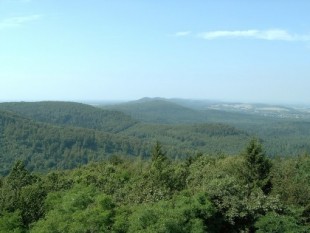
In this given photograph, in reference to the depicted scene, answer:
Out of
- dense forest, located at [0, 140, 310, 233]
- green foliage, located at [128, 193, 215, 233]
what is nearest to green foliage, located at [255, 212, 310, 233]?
dense forest, located at [0, 140, 310, 233]

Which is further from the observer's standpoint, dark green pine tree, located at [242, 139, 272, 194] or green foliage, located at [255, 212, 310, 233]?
dark green pine tree, located at [242, 139, 272, 194]

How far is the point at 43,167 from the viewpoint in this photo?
577 feet

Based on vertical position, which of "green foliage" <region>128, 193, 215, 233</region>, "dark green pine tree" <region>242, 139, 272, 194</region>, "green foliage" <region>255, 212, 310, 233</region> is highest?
"dark green pine tree" <region>242, 139, 272, 194</region>

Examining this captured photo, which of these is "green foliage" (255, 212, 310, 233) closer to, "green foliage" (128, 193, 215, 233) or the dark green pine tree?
"green foliage" (128, 193, 215, 233)

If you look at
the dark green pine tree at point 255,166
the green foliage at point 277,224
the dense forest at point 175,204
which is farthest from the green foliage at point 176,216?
the dark green pine tree at point 255,166

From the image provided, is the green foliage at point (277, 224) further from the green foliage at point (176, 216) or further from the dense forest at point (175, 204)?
the green foliage at point (176, 216)

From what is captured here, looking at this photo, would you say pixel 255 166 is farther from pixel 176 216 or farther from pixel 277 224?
pixel 176 216

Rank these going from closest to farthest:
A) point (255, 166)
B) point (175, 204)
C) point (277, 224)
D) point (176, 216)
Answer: point (176, 216)
point (175, 204)
point (277, 224)
point (255, 166)

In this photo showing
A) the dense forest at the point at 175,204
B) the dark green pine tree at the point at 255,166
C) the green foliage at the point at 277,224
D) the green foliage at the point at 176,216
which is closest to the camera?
the green foliage at the point at 176,216

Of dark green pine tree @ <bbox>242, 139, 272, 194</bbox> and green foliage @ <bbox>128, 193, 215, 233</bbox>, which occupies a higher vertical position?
dark green pine tree @ <bbox>242, 139, 272, 194</bbox>

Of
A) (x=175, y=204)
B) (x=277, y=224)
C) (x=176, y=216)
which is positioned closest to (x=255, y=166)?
(x=277, y=224)

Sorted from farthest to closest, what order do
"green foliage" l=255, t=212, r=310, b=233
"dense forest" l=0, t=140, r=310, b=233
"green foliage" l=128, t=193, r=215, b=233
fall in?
"green foliage" l=255, t=212, r=310, b=233 < "dense forest" l=0, t=140, r=310, b=233 < "green foliage" l=128, t=193, r=215, b=233

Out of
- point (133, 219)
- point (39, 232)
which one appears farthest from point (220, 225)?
point (39, 232)

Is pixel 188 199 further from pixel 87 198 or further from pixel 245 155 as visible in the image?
pixel 245 155
